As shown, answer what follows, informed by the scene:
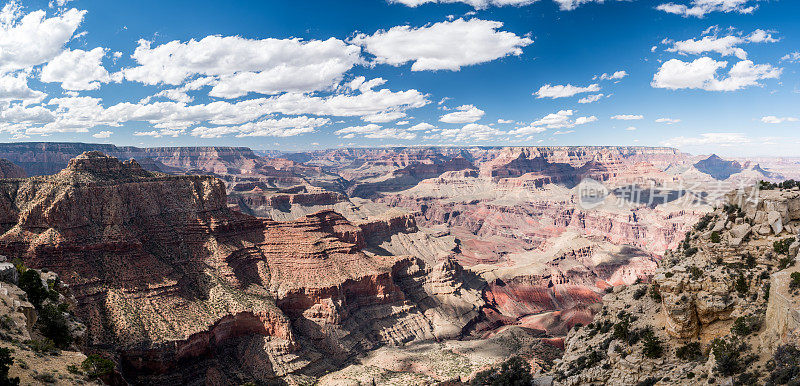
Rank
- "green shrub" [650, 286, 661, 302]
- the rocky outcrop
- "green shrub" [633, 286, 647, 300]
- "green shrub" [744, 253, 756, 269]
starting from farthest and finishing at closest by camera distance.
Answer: the rocky outcrop
"green shrub" [633, 286, 647, 300]
"green shrub" [650, 286, 661, 302]
"green shrub" [744, 253, 756, 269]

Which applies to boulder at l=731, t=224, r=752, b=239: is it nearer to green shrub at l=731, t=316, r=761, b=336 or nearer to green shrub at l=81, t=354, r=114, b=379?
green shrub at l=731, t=316, r=761, b=336

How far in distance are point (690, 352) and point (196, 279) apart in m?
74.9

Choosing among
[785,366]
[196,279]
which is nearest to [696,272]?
[785,366]

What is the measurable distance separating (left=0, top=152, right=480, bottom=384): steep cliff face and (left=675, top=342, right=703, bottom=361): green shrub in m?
55.7

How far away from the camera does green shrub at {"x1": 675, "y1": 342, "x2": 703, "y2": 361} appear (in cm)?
2444

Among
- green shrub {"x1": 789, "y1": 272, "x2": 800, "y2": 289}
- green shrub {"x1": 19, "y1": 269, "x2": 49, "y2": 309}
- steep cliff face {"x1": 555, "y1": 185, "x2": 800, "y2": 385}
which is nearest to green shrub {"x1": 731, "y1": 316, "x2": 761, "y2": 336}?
steep cliff face {"x1": 555, "y1": 185, "x2": 800, "y2": 385}

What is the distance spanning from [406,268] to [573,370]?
262ft

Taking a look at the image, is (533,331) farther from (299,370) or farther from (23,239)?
(23,239)

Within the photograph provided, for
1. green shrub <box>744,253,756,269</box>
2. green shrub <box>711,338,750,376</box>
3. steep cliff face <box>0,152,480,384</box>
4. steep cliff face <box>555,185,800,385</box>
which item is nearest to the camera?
green shrub <box>711,338,750,376</box>

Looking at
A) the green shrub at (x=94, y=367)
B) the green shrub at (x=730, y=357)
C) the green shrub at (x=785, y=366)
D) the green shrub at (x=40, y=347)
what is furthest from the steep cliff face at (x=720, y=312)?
the green shrub at (x=40, y=347)

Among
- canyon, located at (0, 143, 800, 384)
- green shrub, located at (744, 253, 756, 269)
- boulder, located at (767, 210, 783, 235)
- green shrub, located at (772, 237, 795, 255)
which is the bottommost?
canyon, located at (0, 143, 800, 384)

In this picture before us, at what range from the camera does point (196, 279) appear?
237ft

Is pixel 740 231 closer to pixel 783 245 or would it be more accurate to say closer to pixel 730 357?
pixel 783 245

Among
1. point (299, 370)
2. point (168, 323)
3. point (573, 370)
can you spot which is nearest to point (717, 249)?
point (573, 370)
